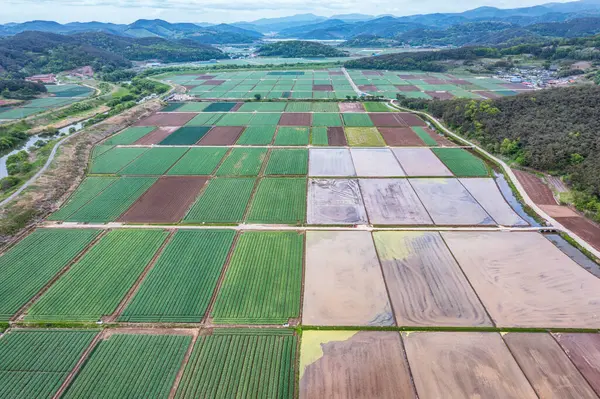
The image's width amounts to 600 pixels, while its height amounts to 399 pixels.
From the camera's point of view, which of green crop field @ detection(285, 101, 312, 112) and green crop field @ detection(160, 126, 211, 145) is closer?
green crop field @ detection(160, 126, 211, 145)

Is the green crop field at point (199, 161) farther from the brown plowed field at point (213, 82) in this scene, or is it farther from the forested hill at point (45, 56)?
the forested hill at point (45, 56)

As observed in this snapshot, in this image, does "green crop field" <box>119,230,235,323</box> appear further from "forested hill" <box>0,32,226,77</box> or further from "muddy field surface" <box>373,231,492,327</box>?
"forested hill" <box>0,32,226,77</box>

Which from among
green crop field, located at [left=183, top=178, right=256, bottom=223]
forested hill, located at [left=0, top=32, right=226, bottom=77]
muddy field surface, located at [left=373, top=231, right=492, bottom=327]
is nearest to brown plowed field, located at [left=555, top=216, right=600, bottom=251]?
muddy field surface, located at [left=373, top=231, right=492, bottom=327]

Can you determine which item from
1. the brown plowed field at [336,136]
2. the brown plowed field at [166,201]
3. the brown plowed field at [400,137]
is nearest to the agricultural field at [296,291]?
the brown plowed field at [166,201]

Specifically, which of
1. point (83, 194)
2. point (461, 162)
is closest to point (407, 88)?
point (461, 162)

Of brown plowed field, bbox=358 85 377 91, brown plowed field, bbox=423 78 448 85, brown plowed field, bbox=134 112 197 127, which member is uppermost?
brown plowed field, bbox=423 78 448 85

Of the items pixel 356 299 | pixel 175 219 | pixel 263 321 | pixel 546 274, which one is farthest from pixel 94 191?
pixel 546 274

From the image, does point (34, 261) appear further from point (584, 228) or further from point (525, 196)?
point (584, 228)
